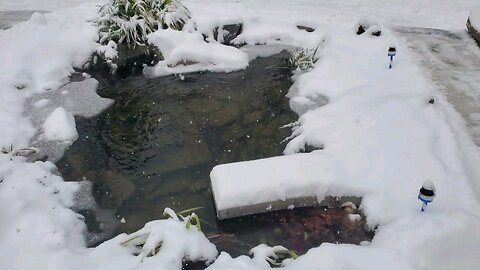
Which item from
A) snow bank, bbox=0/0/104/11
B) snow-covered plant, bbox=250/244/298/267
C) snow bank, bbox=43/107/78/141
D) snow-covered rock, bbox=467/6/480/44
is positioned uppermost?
snow bank, bbox=0/0/104/11

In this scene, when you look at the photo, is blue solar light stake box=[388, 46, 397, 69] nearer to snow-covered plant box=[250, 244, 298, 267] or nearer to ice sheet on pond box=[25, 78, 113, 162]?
snow-covered plant box=[250, 244, 298, 267]

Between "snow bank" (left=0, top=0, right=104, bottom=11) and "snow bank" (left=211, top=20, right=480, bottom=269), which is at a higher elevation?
"snow bank" (left=0, top=0, right=104, bottom=11)

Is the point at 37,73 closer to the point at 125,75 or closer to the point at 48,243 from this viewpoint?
the point at 125,75

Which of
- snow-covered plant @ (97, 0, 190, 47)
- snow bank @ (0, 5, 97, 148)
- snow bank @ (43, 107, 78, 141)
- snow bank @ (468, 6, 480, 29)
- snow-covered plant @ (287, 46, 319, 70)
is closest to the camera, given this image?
snow bank @ (43, 107, 78, 141)

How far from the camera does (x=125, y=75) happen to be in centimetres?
487

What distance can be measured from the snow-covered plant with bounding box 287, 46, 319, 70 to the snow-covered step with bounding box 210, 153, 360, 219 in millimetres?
2026

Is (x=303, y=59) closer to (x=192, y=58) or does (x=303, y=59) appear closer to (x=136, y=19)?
(x=192, y=58)

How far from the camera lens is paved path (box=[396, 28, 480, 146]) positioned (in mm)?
3980

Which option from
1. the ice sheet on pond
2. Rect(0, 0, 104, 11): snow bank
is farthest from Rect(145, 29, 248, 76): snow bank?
Rect(0, 0, 104, 11): snow bank

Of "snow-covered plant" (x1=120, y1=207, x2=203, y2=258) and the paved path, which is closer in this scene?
"snow-covered plant" (x1=120, y1=207, x2=203, y2=258)

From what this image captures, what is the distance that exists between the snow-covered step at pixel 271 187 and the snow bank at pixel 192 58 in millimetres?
2106

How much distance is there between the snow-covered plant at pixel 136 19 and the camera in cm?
525

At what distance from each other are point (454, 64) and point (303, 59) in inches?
70.2

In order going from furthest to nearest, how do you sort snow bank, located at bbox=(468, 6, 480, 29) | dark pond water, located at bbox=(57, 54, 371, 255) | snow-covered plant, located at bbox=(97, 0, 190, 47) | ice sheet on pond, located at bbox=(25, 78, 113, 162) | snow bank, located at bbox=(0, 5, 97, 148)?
snow bank, located at bbox=(468, 6, 480, 29), snow-covered plant, located at bbox=(97, 0, 190, 47), snow bank, located at bbox=(0, 5, 97, 148), ice sheet on pond, located at bbox=(25, 78, 113, 162), dark pond water, located at bbox=(57, 54, 371, 255)
